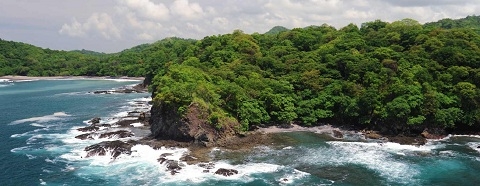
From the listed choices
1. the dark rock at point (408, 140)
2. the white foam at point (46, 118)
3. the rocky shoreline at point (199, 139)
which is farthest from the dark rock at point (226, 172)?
the white foam at point (46, 118)

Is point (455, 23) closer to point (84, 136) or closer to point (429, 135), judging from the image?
point (429, 135)

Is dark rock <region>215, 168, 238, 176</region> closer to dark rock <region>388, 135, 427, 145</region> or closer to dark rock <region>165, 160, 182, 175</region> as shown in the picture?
dark rock <region>165, 160, 182, 175</region>

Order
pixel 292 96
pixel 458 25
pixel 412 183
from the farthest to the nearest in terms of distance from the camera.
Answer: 1. pixel 458 25
2. pixel 292 96
3. pixel 412 183

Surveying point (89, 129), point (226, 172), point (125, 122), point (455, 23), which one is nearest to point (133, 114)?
point (125, 122)

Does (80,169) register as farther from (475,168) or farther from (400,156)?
(475,168)

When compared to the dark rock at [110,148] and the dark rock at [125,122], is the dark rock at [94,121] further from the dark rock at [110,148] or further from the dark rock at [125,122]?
the dark rock at [110,148]

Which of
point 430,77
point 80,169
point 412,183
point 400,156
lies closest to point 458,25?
point 430,77

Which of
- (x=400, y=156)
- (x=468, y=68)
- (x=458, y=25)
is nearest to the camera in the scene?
(x=400, y=156)

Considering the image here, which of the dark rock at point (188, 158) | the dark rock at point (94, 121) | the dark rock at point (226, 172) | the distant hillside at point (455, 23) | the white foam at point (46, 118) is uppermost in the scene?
the distant hillside at point (455, 23)
